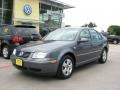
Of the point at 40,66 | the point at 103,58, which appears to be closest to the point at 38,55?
the point at 40,66

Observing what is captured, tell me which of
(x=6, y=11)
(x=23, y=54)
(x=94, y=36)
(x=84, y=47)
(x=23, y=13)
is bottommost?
(x=23, y=54)

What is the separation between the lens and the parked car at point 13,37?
30.8 ft

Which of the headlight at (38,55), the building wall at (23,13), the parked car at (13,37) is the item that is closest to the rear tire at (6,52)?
the parked car at (13,37)

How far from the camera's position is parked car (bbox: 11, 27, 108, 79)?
5.71m

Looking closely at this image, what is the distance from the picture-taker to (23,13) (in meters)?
20.8

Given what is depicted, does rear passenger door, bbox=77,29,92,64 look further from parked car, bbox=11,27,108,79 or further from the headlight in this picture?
the headlight

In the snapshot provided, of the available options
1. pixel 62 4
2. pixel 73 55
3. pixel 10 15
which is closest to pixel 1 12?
pixel 10 15

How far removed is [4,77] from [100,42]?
3.95 metres

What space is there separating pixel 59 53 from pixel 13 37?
3.99 metres

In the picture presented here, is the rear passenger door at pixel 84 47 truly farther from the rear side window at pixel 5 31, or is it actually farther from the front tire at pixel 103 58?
the rear side window at pixel 5 31

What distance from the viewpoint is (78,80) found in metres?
6.17

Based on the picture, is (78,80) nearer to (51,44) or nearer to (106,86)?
(106,86)

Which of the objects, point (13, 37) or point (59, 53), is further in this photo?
point (13, 37)

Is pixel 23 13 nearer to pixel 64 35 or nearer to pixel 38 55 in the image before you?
pixel 64 35
